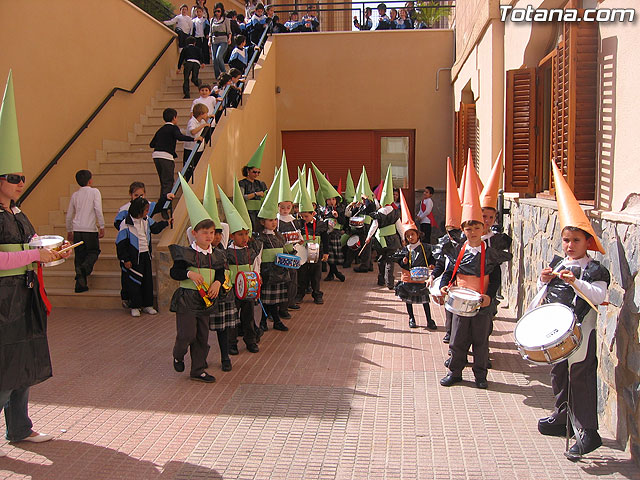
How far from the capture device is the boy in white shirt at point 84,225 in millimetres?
9016

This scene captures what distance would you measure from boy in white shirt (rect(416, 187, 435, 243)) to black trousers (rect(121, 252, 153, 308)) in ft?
27.0

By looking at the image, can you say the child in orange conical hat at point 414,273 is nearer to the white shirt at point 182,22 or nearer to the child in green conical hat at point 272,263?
the child in green conical hat at point 272,263

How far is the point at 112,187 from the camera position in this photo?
37.6 ft

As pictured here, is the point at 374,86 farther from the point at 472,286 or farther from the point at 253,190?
the point at 472,286

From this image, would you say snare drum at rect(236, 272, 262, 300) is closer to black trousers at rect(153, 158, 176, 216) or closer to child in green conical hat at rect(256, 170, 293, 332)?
child in green conical hat at rect(256, 170, 293, 332)

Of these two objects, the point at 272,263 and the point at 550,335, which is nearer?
the point at 550,335

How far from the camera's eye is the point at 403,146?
17.1m

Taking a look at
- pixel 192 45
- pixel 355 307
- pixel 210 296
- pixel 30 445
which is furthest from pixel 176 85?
pixel 30 445

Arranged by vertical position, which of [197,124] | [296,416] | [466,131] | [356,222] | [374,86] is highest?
[374,86]

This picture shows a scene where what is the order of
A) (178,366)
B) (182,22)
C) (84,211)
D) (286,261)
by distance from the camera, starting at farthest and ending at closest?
(182,22)
(84,211)
(286,261)
(178,366)

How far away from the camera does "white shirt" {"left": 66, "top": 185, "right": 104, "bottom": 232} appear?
9.01m

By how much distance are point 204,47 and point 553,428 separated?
1410 centimetres

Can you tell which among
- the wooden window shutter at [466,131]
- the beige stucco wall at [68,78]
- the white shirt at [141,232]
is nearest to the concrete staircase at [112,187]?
the beige stucco wall at [68,78]

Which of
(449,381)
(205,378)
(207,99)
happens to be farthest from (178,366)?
(207,99)
